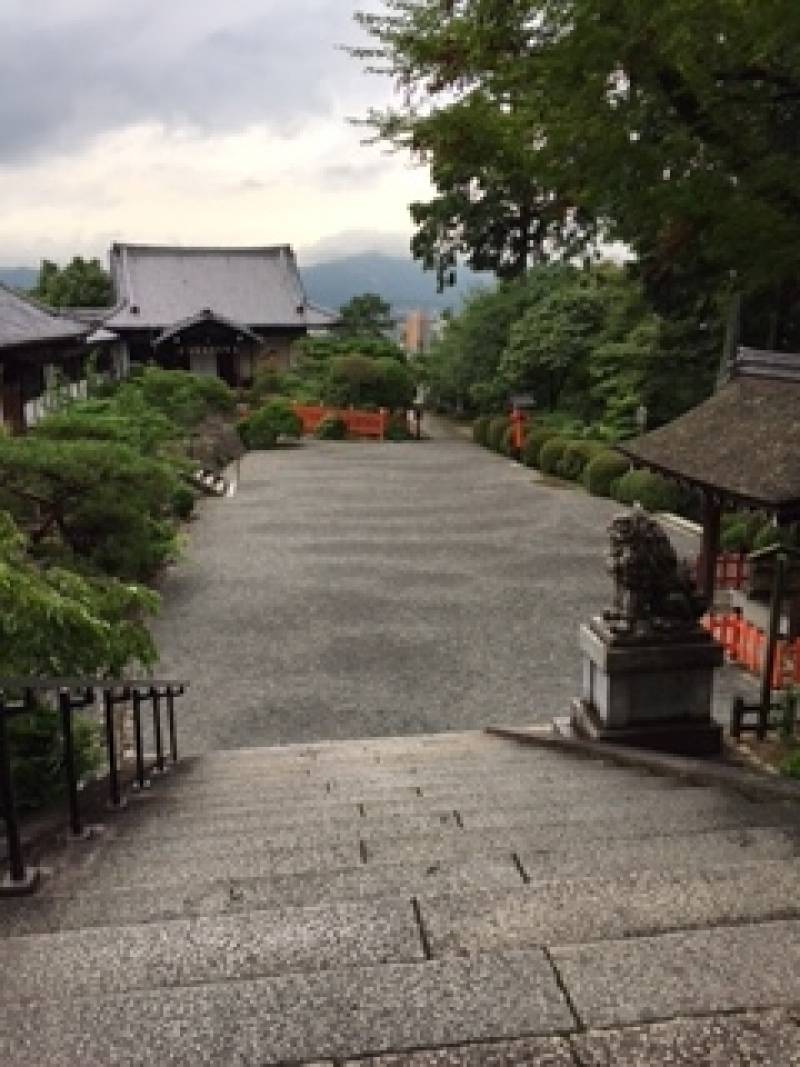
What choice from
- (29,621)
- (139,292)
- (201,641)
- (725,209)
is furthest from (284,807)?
(139,292)

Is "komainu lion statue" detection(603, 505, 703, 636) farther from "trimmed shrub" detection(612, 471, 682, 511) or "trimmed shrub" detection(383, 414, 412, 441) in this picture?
"trimmed shrub" detection(383, 414, 412, 441)

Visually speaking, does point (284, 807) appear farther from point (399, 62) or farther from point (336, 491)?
point (336, 491)

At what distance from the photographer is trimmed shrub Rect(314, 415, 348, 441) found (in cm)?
3400

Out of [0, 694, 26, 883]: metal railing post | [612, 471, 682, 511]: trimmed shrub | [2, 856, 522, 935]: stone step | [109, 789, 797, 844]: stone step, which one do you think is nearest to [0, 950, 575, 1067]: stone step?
[2, 856, 522, 935]: stone step

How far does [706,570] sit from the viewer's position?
12375 mm

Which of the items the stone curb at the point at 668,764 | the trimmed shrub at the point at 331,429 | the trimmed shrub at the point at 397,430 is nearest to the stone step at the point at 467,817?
the stone curb at the point at 668,764

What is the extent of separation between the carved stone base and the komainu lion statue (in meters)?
0.72

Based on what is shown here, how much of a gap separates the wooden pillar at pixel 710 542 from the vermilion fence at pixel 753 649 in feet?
3.90

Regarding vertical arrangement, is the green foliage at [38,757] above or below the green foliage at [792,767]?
above

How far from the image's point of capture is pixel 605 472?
21016 millimetres

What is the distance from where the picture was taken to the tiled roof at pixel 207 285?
136 feet

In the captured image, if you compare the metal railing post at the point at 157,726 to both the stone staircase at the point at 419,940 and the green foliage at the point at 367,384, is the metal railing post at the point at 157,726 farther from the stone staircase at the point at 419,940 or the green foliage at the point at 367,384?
the green foliage at the point at 367,384

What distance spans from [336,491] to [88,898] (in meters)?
19.1

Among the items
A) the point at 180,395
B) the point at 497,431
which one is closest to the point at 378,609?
the point at 180,395
